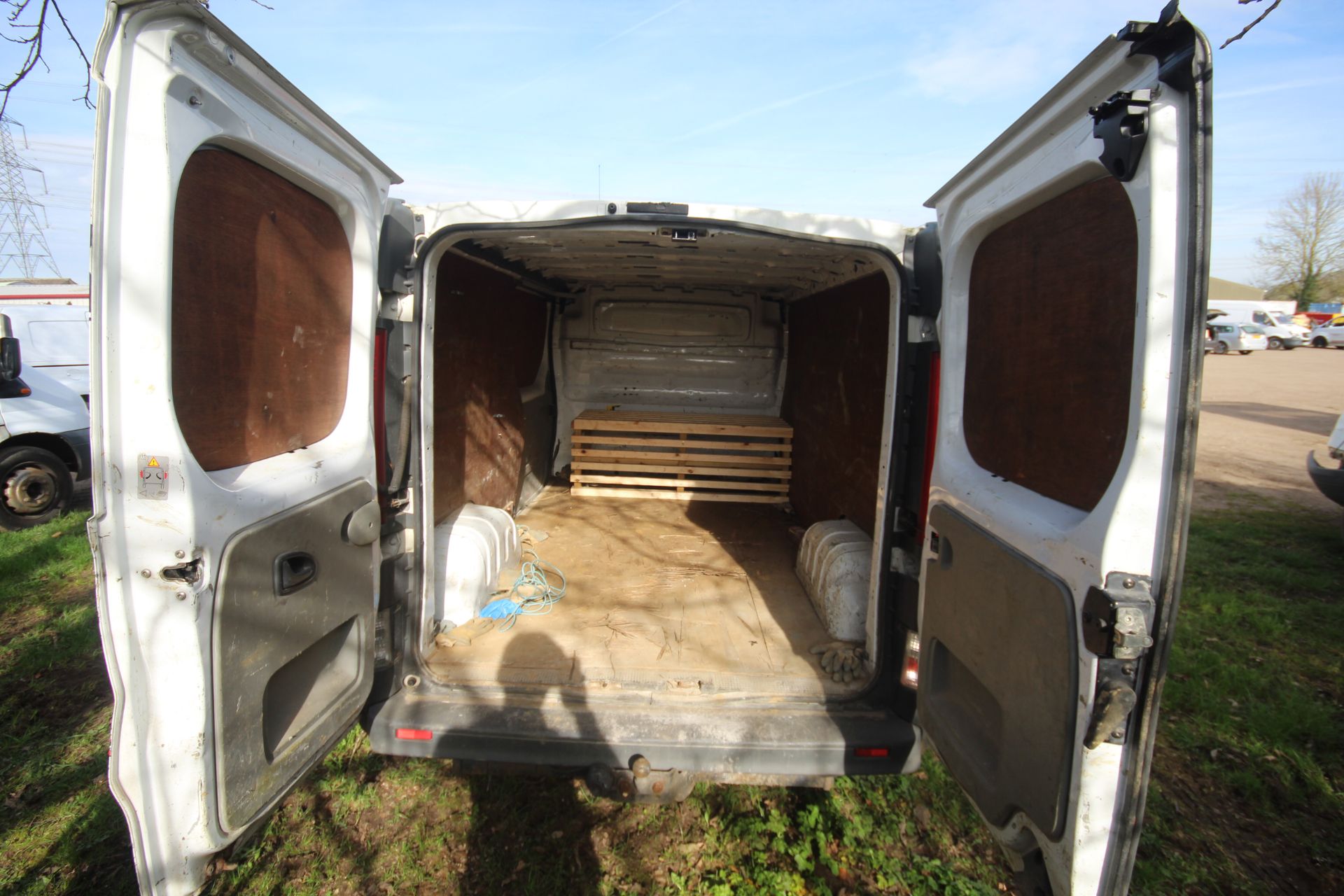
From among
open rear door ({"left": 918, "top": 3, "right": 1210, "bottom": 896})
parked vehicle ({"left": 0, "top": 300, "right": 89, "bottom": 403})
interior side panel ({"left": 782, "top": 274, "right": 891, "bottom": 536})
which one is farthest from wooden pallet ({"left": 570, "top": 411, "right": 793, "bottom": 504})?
parked vehicle ({"left": 0, "top": 300, "right": 89, "bottom": 403})

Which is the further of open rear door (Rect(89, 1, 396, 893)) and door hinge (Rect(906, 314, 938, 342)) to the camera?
door hinge (Rect(906, 314, 938, 342))

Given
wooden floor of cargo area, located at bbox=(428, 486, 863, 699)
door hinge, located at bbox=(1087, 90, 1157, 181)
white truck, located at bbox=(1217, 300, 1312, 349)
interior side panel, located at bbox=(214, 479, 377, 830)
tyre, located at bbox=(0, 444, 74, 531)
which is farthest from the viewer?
white truck, located at bbox=(1217, 300, 1312, 349)

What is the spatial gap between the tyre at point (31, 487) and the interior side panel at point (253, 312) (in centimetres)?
655

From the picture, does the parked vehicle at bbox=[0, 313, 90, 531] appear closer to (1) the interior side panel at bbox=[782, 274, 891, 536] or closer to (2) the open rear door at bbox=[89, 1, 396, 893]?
(2) the open rear door at bbox=[89, 1, 396, 893]

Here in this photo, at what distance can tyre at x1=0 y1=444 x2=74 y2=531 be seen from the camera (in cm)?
593

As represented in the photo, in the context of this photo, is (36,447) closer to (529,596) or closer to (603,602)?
(529,596)

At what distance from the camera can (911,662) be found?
92.0 inches

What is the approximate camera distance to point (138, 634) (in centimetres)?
133

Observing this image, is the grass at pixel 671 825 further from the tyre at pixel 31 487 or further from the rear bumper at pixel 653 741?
the tyre at pixel 31 487

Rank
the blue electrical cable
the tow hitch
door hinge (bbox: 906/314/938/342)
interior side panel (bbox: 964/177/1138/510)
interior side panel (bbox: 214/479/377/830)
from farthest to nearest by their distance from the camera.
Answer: the blue electrical cable
door hinge (bbox: 906/314/938/342)
the tow hitch
interior side panel (bbox: 214/479/377/830)
interior side panel (bbox: 964/177/1138/510)

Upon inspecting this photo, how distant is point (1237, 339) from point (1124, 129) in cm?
3467

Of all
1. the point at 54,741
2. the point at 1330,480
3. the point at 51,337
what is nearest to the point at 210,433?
the point at 54,741

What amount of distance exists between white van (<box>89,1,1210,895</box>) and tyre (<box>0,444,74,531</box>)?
5696mm

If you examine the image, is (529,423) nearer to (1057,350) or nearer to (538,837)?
(538,837)
